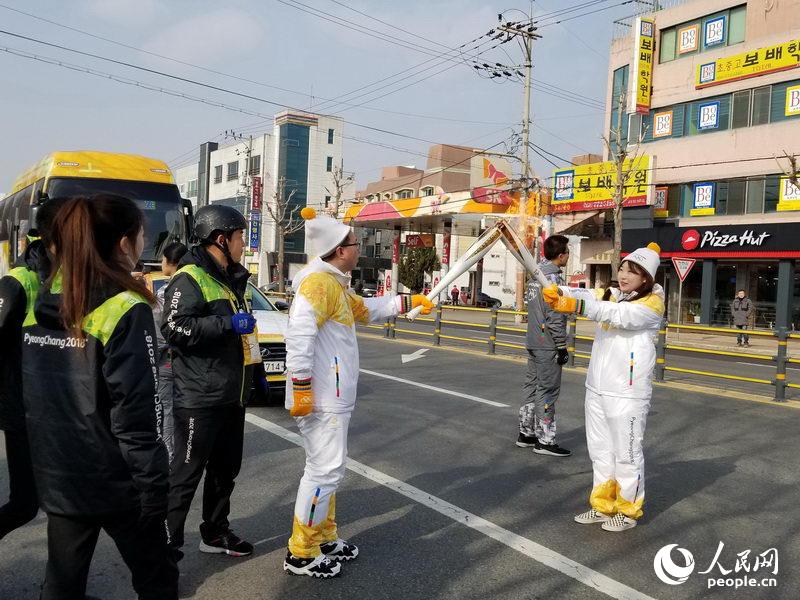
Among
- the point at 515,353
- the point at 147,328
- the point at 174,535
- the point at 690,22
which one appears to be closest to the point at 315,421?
the point at 174,535

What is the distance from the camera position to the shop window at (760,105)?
2712 cm

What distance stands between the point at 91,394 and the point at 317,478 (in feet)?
5.61

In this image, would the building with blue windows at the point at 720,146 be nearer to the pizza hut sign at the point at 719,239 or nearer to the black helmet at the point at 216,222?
the pizza hut sign at the point at 719,239

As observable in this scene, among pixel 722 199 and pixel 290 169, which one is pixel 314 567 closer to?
pixel 722 199

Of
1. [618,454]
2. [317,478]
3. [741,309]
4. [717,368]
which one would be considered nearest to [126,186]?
[317,478]

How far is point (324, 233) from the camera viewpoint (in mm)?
4047

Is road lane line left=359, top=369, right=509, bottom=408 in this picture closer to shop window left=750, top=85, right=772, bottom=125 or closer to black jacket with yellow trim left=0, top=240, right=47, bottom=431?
black jacket with yellow trim left=0, top=240, right=47, bottom=431

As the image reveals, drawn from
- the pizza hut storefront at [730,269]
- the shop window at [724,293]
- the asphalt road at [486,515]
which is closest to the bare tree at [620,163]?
the pizza hut storefront at [730,269]

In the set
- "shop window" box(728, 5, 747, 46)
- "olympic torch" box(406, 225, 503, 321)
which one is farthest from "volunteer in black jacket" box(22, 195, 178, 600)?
"shop window" box(728, 5, 747, 46)

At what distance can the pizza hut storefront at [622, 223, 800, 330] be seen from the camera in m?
26.5

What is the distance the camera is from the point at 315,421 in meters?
3.91

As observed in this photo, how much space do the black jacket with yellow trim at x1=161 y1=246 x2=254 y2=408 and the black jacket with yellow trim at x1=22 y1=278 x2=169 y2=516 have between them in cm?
132

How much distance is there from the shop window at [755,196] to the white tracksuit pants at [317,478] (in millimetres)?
27723

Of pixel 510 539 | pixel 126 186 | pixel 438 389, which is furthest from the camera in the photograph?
pixel 126 186
